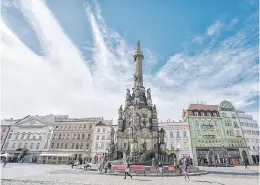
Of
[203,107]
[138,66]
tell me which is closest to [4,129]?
[138,66]

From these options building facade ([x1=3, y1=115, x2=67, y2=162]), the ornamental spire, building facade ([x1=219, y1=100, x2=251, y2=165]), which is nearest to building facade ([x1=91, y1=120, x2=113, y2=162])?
building facade ([x1=3, y1=115, x2=67, y2=162])

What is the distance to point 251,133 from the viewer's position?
41.8 m

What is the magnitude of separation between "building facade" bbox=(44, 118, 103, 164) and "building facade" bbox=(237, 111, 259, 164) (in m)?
38.2

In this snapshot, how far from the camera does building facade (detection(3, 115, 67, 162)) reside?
41025 mm

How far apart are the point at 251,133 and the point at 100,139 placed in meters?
38.6

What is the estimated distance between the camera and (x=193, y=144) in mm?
37844

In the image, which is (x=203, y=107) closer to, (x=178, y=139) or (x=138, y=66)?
(x=178, y=139)

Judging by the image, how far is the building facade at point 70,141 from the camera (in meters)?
37.9

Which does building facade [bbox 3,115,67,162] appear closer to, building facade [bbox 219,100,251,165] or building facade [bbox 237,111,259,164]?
building facade [bbox 219,100,251,165]

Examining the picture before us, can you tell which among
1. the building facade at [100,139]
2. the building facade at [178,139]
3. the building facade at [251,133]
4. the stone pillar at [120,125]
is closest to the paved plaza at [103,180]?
the stone pillar at [120,125]

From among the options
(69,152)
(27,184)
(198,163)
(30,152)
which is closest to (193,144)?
(198,163)

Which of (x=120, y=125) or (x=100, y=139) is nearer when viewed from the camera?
(x=120, y=125)

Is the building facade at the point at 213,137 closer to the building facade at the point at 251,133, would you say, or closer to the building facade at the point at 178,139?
the building facade at the point at 178,139

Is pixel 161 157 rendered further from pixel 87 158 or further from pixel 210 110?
pixel 210 110
